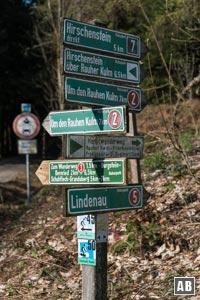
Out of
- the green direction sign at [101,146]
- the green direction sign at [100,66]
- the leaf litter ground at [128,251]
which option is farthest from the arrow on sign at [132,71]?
the leaf litter ground at [128,251]

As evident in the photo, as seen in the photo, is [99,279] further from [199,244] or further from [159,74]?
[159,74]

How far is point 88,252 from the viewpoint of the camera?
18.7ft

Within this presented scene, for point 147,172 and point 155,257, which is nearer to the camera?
point 155,257

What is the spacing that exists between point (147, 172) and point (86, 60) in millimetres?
5943

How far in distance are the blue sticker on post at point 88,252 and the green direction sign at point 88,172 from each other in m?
0.61

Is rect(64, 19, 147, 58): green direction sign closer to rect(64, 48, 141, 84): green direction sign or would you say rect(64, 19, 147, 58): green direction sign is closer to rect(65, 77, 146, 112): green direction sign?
rect(64, 48, 141, 84): green direction sign

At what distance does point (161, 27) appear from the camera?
17297mm

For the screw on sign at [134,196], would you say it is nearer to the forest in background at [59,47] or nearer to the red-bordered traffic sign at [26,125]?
the forest in background at [59,47]

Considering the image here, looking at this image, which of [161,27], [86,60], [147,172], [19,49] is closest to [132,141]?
[86,60]

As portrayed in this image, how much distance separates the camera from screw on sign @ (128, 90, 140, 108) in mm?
5945

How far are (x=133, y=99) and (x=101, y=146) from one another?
712 mm

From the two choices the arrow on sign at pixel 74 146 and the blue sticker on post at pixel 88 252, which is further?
the blue sticker on post at pixel 88 252

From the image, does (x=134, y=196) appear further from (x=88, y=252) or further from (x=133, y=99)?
(x=133, y=99)

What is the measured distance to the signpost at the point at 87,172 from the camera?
5398 millimetres
